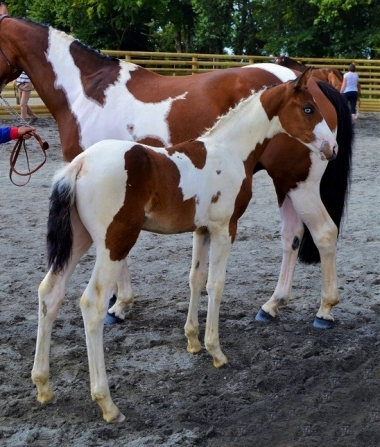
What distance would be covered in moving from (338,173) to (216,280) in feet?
5.18

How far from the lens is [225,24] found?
118ft

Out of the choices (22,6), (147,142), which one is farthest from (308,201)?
(22,6)

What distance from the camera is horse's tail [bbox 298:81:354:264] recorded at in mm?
4984

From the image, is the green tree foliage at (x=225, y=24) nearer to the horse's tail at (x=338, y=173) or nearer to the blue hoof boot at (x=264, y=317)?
the horse's tail at (x=338, y=173)

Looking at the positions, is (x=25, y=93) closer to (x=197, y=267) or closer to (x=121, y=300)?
(x=121, y=300)

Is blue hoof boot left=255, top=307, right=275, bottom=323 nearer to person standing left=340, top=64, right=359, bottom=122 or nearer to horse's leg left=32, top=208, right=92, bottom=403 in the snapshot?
horse's leg left=32, top=208, right=92, bottom=403

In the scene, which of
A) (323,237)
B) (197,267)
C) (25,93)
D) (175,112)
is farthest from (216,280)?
(25,93)

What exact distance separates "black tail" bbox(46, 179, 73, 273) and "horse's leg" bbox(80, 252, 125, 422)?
7.5 inches

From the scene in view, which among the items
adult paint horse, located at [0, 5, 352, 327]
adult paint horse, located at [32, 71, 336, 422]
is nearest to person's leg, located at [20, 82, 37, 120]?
adult paint horse, located at [0, 5, 352, 327]

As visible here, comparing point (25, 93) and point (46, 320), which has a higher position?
point (46, 320)

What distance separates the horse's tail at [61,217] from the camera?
3.39 metres

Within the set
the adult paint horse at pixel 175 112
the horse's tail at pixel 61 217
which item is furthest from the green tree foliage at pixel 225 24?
the horse's tail at pixel 61 217

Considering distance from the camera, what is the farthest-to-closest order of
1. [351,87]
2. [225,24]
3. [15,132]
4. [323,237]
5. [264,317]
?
[225,24] < [351,87] < [264,317] < [323,237] < [15,132]

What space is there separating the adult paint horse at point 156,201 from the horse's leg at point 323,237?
700 mm
